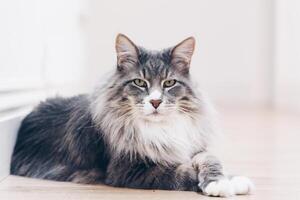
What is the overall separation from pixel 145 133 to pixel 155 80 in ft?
0.56

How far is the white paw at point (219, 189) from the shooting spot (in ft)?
4.84

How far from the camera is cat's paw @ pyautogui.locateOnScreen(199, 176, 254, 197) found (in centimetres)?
148

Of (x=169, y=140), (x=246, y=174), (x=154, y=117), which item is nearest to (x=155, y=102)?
(x=154, y=117)

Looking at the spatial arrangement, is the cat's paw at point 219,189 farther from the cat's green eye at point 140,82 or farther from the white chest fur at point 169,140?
the cat's green eye at point 140,82

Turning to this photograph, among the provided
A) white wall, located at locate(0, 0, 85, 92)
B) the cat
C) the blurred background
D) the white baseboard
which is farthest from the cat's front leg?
the blurred background

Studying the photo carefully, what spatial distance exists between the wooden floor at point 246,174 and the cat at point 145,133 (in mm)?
47

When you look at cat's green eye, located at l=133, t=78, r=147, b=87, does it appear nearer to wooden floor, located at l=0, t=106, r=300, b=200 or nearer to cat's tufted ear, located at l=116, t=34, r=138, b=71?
cat's tufted ear, located at l=116, t=34, r=138, b=71

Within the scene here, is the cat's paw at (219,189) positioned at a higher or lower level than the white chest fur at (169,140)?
lower

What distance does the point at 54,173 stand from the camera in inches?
69.0

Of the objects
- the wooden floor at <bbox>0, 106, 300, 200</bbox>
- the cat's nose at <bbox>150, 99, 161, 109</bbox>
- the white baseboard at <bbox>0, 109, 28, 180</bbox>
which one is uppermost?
the cat's nose at <bbox>150, 99, 161, 109</bbox>

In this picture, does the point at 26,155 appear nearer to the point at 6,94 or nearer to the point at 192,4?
the point at 6,94

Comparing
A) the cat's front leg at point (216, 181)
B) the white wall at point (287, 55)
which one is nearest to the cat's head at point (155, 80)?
the cat's front leg at point (216, 181)

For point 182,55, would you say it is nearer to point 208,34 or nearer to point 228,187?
point 228,187

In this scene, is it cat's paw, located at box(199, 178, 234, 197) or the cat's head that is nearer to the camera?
cat's paw, located at box(199, 178, 234, 197)
